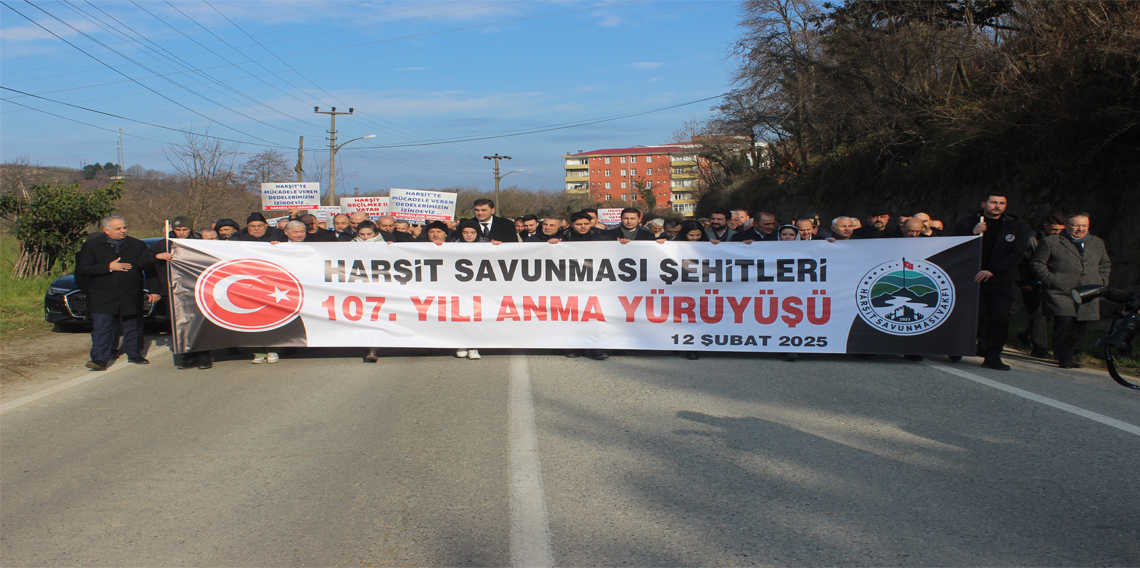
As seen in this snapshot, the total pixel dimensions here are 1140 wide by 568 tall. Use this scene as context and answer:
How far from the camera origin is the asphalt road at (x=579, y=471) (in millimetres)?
3416

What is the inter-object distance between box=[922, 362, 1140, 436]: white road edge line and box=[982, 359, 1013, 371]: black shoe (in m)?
0.42

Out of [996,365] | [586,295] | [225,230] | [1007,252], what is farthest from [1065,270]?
[225,230]

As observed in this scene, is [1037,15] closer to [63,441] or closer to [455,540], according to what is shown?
Result: [455,540]

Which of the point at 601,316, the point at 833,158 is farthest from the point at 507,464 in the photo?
the point at 833,158

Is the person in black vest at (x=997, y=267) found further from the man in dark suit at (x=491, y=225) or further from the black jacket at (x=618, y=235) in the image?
the man in dark suit at (x=491, y=225)

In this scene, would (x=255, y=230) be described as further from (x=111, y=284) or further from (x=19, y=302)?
(x=19, y=302)

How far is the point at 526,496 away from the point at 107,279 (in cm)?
643

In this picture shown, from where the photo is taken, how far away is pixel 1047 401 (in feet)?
20.1

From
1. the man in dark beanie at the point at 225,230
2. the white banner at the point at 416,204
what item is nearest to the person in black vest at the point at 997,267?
the man in dark beanie at the point at 225,230

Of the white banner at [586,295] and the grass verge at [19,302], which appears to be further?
the grass verge at [19,302]

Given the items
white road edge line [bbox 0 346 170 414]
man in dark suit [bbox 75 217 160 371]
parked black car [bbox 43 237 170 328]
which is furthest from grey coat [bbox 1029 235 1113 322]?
parked black car [bbox 43 237 170 328]

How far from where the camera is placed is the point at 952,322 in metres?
7.89

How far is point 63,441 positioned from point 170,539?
2469mm

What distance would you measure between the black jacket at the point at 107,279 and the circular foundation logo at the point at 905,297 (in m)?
8.05
